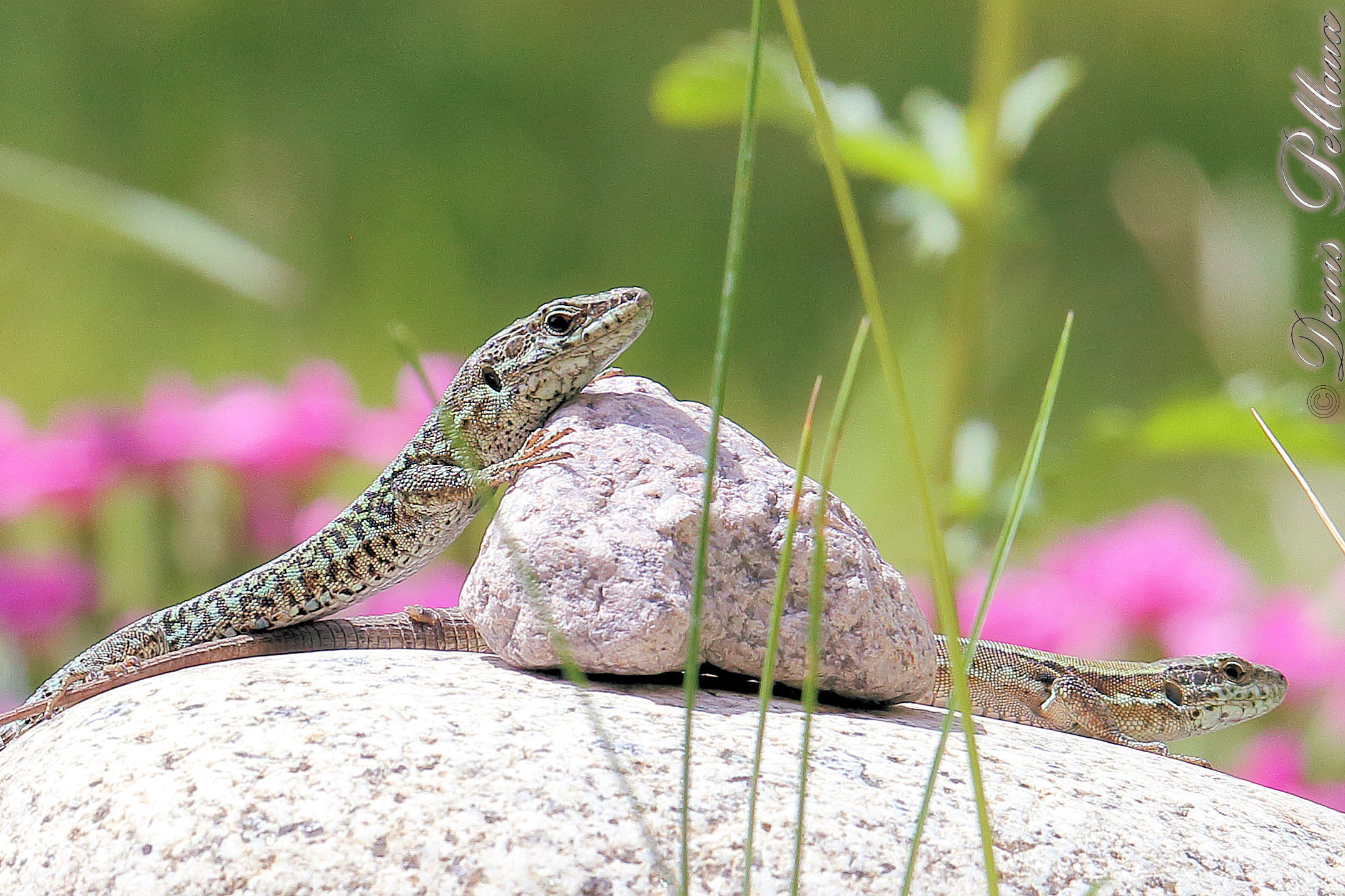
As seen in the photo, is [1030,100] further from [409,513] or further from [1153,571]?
[409,513]

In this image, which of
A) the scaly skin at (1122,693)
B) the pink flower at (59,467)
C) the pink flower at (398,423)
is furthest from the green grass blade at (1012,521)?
the pink flower at (59,467)

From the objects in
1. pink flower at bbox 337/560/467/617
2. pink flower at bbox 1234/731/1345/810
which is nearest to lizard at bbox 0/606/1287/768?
pink flower at bbox 1234/731/1345/810

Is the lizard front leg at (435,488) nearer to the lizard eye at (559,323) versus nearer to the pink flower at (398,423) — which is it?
the lizard eye at (559,323)

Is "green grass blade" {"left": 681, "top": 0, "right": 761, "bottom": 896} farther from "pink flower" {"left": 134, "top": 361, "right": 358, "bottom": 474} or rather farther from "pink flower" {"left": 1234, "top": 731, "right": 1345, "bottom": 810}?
"pink flower" {"left": 1234, "top": 731, "right": 1345, "bottom": 810}

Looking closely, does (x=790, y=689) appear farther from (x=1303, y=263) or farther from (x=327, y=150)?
(x=327, y=150)

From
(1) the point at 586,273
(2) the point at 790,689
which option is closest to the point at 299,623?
(2) the point at 790,689

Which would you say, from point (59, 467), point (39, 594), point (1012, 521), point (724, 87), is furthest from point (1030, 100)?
point (39, 594)
